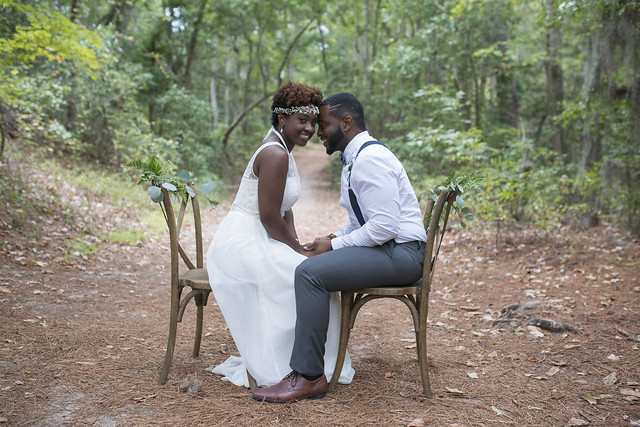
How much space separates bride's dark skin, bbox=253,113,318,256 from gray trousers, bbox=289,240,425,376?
0.27 meters

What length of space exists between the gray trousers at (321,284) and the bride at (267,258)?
0.44 feet

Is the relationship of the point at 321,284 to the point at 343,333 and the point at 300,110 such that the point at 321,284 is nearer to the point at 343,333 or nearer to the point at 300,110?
the point at 343,333

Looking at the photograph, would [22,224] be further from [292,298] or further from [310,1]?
[310,1]

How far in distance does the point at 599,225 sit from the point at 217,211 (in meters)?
7.91

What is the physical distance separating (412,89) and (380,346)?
11.1 meters

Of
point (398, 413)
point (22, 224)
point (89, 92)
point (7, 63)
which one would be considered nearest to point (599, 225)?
point (398, 413)

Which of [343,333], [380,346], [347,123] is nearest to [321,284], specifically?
[343,333]

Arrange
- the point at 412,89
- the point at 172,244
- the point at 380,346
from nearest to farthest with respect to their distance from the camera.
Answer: the point at 172,244, the point at 380,346, the point at 412,89

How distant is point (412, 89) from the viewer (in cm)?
1342

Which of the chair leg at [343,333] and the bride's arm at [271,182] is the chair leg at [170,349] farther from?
the chair leg at [343,333]

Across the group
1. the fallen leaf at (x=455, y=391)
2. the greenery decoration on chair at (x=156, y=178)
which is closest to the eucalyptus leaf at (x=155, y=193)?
the greenery decoration on chair at (x=156, y=178)

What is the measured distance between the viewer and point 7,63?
6.30m

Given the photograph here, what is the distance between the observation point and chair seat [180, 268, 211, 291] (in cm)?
277

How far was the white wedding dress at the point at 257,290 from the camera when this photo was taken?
2688 millimetres
